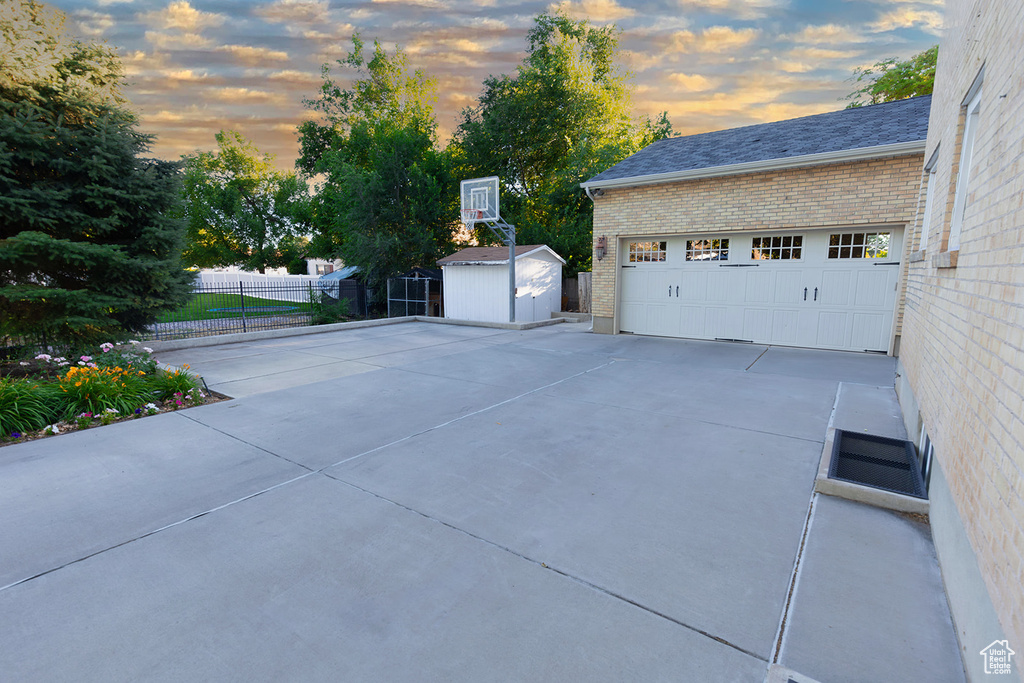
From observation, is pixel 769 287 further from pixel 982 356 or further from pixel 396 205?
pixel 396 205

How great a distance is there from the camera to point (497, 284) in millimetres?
14398

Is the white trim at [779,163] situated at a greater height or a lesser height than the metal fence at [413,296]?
greater

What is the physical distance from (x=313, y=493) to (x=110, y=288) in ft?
20.9

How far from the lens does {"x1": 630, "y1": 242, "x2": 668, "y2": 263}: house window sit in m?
10.9

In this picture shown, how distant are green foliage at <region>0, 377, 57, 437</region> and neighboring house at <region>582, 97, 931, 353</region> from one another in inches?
396

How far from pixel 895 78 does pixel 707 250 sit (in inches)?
947

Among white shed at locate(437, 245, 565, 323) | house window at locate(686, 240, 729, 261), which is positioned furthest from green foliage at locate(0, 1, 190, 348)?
house window at locate(686, 240, 729, 261)

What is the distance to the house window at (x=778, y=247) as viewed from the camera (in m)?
9.28

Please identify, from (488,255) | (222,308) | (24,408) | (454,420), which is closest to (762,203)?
(454,420)

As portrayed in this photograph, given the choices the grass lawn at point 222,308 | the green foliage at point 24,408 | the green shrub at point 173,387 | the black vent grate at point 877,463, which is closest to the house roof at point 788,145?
the black vent grate at point 877,463

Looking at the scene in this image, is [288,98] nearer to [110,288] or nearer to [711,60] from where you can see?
[711,60]

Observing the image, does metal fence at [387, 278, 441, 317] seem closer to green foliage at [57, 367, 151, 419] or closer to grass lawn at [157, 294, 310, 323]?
grass lawn at [157, 294, 310, 323]

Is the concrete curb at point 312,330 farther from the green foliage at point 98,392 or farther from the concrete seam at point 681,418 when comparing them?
the concrete seam at point 681,418

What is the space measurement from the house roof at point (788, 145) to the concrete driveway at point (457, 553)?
581cm
